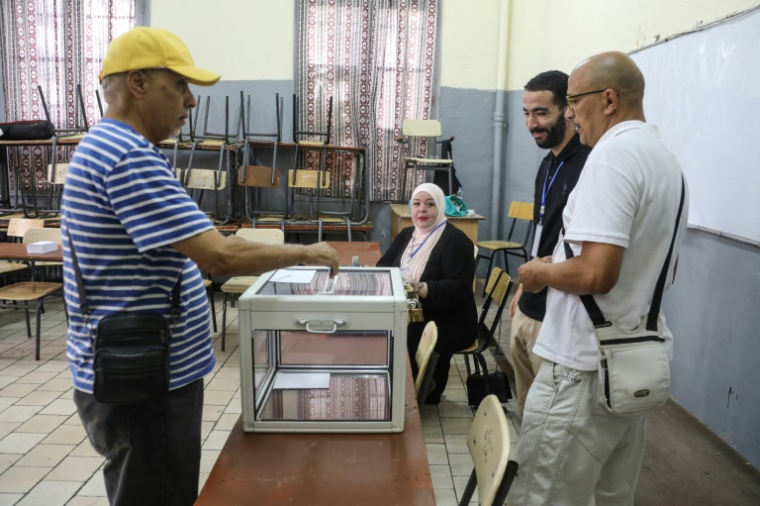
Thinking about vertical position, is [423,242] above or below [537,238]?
below

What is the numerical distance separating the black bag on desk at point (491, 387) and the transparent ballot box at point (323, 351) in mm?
1517

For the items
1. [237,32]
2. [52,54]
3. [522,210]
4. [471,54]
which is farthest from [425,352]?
[52,54]

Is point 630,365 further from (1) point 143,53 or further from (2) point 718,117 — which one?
(2) point 718,117

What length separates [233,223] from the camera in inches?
219

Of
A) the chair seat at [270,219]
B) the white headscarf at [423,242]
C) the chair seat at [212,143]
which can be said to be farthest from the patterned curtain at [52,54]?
the white headscarf at [423,242]

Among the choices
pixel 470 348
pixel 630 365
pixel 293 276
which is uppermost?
pixel 293 276

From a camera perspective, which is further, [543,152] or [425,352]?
[543,152]

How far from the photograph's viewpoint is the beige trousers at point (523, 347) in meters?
1.87

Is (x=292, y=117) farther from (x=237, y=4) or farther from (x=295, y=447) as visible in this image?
(x=295, y=447)

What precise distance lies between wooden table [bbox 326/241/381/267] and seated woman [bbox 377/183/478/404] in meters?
0.42

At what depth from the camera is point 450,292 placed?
2670 mm

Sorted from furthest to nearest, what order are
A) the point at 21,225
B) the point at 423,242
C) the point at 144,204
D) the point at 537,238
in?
the point at 21,225 → the point at 423,242 → the point at 537,238 → the point at 144,204

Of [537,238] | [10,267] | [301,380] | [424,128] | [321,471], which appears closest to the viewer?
[321,471]

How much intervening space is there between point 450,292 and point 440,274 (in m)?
0.14
